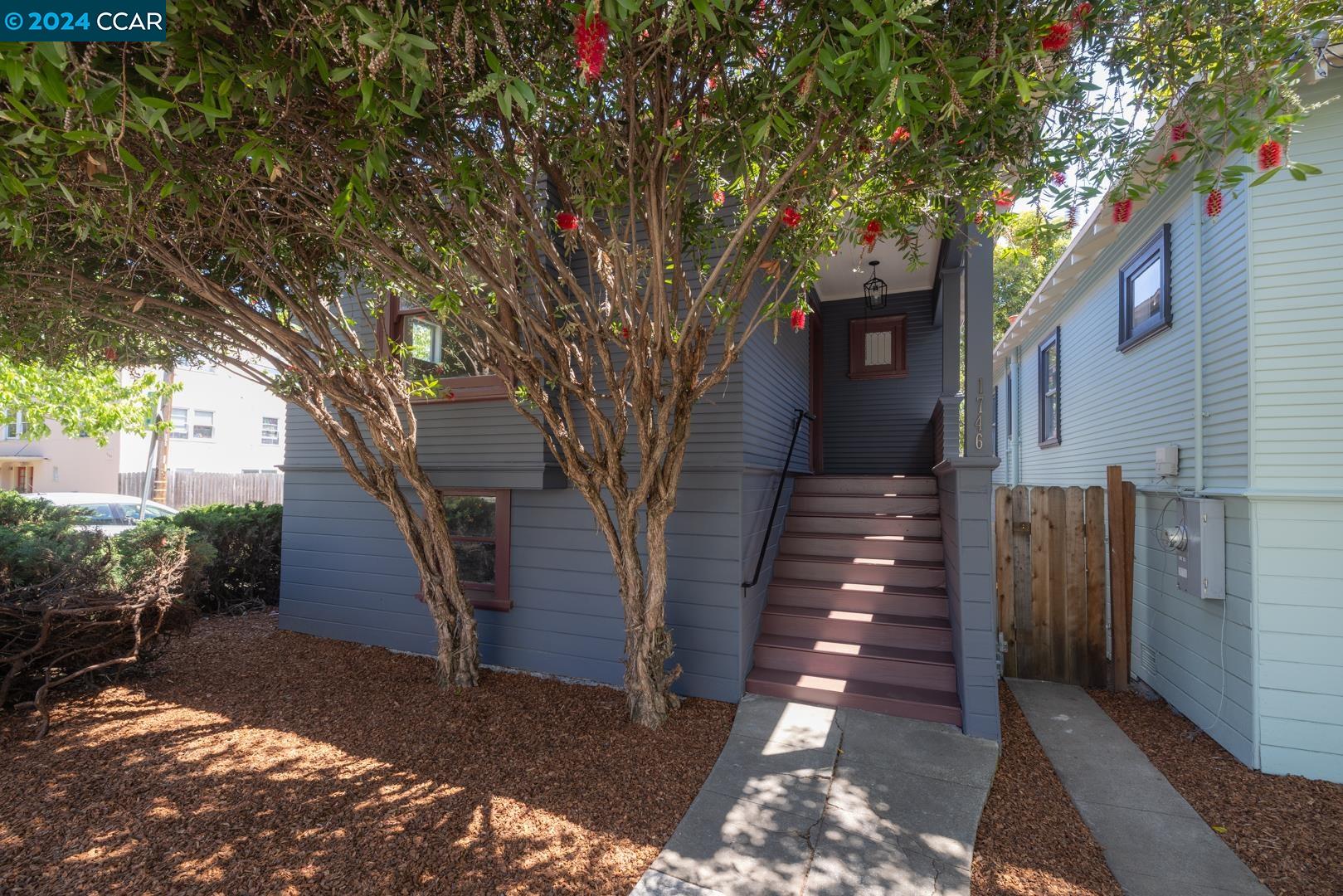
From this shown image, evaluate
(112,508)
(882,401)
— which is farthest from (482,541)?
(112,508)

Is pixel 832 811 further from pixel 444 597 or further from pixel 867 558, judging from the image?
pixel 444 597

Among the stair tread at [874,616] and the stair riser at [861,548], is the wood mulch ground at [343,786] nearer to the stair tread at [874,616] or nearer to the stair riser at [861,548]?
the stair tread at [874,616]

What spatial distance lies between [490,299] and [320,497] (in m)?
3.61

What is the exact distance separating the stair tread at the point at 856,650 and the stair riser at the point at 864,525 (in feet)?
4.19

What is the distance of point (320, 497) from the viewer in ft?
21.8

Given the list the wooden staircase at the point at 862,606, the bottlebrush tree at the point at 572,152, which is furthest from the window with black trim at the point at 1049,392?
the bottlebrush tree at the point at 572,152

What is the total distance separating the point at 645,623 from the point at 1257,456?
13.1 ft

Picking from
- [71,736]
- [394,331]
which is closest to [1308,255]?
[394,331]

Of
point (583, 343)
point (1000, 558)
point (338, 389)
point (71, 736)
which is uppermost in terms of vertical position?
point (583, 343)

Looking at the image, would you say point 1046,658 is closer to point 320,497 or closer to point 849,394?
point 849,394

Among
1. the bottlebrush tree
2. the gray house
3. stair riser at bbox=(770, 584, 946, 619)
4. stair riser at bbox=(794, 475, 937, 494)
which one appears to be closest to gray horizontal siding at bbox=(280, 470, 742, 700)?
the gray house

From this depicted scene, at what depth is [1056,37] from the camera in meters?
2.47

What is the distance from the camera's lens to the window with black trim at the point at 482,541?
557cm

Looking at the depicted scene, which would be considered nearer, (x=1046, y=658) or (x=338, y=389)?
(x=338, y=389)
